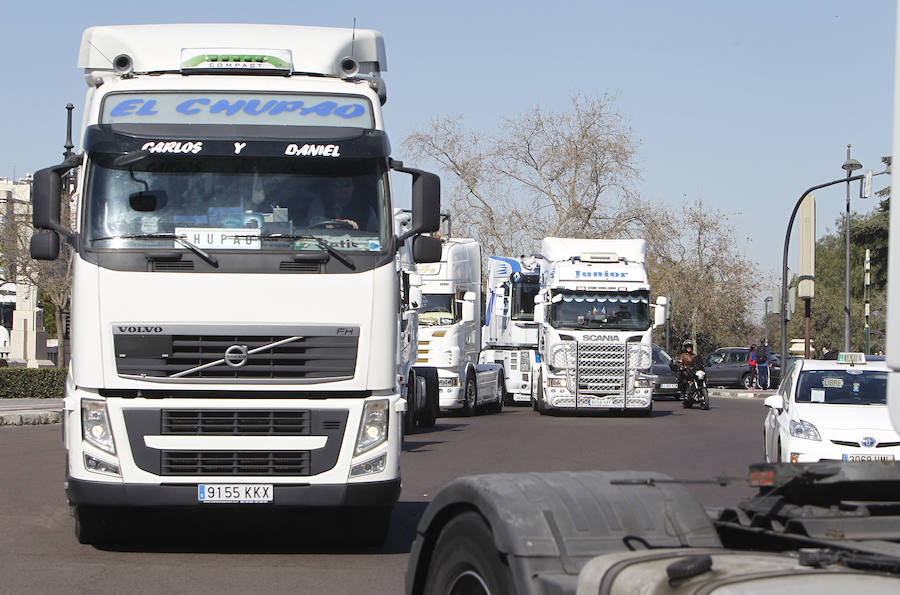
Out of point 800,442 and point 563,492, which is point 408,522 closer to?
point 800,442

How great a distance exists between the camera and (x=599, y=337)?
29.6 metres

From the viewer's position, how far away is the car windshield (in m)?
14.2

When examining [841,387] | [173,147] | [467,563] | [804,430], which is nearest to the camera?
[467,563]

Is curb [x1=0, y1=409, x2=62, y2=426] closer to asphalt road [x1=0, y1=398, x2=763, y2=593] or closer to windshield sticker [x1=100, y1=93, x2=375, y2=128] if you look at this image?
asphalt road [x1=0, y1=398, x2=763, y2=593]

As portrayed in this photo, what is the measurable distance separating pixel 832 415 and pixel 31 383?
23.9 m

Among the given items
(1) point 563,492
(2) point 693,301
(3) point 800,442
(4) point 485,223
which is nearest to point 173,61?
(1) point 563,492

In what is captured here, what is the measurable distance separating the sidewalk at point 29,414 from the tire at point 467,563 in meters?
21.5

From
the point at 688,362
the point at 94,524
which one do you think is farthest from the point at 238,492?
the point at 688,362

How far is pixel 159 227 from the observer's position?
884cm

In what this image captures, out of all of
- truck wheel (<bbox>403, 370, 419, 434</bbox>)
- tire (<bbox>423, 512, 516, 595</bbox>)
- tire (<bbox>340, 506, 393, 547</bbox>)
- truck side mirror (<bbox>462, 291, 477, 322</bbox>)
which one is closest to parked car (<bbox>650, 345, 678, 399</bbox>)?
truck side mirror (<bbox>462, 291, 477, 322</bbox>)

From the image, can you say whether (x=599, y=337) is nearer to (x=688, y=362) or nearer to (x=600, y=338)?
(x=600, y=338)

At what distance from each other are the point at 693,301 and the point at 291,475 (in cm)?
6505

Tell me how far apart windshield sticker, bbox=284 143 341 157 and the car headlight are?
7.08 m

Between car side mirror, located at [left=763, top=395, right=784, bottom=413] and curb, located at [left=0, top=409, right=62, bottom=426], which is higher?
car side mirror, located at [left=763, top=395, right=784, bottom=413]
